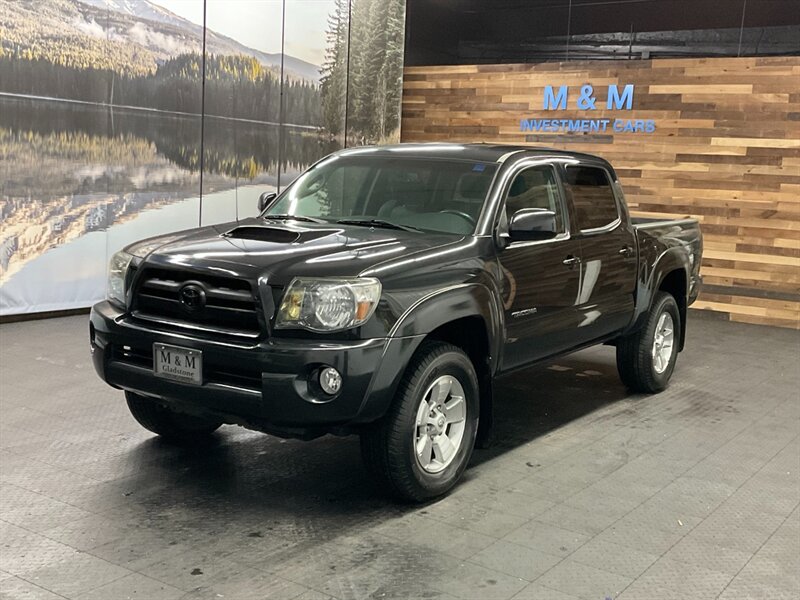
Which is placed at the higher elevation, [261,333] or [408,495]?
[261,333]

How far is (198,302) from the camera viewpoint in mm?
3768

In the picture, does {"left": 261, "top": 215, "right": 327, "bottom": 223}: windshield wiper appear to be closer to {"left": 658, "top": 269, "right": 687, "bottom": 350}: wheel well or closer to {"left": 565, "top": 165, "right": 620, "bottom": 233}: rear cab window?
{"left": 565, "top": 165, "right": 620, "bottom": 233}: rear cab window

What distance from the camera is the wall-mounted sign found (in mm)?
10594

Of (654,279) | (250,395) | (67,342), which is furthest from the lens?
(67,342)

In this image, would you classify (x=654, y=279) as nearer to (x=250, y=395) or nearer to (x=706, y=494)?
(x=706, y=494)

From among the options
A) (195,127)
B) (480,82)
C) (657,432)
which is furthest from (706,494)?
(480,82)

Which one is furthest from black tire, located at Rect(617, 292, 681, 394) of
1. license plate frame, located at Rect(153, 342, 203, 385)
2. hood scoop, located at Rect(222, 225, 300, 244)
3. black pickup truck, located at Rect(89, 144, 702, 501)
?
license plate frame, located at Rect(153, 342, 203, 385)

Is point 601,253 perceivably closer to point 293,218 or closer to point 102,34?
point 293,218

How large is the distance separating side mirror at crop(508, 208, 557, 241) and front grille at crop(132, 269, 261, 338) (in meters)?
1.47

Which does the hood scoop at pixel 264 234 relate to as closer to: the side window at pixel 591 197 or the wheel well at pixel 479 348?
the wheel well at pixel 479 348

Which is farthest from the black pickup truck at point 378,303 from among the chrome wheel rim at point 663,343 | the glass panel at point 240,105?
the glass panel at point 240,105

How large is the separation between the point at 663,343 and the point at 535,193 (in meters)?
2.19

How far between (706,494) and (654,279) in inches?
80.7

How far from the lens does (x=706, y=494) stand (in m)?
4.33
